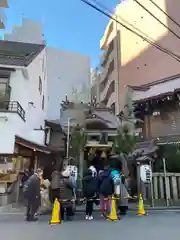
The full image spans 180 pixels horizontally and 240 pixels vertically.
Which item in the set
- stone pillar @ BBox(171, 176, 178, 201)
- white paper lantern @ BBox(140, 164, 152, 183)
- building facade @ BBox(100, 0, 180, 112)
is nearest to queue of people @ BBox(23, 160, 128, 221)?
white paper lantern @ BBox(140, 164, 152, 183)

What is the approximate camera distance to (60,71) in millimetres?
34969

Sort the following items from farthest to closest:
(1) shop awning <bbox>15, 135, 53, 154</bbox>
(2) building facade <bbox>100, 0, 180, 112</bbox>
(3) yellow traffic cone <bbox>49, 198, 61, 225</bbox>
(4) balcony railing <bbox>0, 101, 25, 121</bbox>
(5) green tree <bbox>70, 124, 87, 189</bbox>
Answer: (2) building facade <bbox>100, 0, 180, 112</bbox> → (4) balcony railing <bbox>0, 101, 25, 121</bbox> → (1) shop awning <bbox>15, 135, 53, 154</bbox> → (5) green tree <bbox>70, 124, 87, 189</bbox> → (3) yellow traffic cone <bbox>49, 198, 61, 225</bbox>

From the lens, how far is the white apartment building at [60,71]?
102ft

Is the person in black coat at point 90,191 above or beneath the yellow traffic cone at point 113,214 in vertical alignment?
above

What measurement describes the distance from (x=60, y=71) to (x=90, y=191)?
27.9 m

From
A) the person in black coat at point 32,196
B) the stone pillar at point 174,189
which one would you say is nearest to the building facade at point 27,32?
the stone pillar at point 174,189

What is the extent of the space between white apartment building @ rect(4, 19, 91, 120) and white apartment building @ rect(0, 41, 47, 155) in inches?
427

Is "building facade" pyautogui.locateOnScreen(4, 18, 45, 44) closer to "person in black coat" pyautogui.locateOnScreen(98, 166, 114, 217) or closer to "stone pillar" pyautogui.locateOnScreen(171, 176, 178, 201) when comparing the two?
"stone pillar" pyautogui.locateOnScreen(171, 176, 178, 201)

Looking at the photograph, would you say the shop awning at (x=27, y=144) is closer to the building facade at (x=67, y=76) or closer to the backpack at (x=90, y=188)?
the backpack at (x=90, y=188)

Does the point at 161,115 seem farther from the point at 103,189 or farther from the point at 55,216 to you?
the point at 55,216

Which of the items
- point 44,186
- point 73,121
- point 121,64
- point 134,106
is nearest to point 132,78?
point 121,64

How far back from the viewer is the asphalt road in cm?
621

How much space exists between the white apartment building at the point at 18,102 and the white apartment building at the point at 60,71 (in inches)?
427

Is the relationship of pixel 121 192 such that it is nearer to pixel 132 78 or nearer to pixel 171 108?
pixel 171 108
